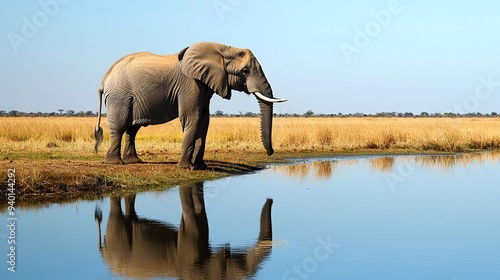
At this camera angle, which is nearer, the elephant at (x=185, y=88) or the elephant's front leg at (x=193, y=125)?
the elephant at (x=185, y=88)

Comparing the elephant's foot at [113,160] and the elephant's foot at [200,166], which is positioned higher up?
the elephant's foot at [113,160]

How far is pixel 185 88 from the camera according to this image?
1711 centimetres

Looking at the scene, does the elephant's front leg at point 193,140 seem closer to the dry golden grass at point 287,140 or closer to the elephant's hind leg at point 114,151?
the elephant's hind leg at point 114,151

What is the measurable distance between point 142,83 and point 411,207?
6850mm

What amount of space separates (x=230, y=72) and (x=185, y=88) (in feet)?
3.34

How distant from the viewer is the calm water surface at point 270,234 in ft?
26.6

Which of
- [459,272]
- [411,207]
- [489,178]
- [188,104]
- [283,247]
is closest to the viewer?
[459,272]

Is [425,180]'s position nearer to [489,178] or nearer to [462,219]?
[489,178]

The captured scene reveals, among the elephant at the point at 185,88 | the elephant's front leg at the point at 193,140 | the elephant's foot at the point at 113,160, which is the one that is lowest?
the elephant's foot at the point at 113,160

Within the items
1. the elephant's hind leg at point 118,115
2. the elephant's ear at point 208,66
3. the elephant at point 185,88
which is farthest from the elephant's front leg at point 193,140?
the elephant's hind leg at point 118,115

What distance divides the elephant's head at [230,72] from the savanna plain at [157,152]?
1857mm

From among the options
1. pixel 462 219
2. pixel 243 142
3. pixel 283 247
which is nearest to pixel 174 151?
pixel 243 142

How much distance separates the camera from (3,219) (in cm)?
1098

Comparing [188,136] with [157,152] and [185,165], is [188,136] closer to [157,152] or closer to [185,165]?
[185,165]
